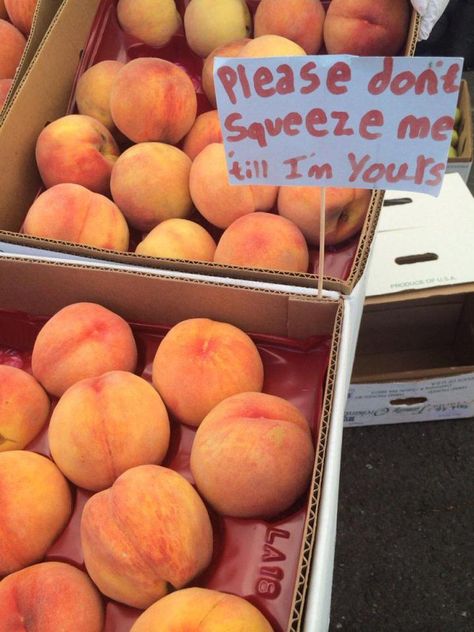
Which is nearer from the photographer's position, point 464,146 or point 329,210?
point 329,210

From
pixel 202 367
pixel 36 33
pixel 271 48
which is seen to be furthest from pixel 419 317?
pixel 36 33

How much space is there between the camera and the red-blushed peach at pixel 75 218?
3.23 feet

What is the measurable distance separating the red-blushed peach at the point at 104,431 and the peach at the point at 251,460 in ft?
0.23

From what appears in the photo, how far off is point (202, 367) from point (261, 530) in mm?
209

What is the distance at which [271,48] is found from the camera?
1.08 metres

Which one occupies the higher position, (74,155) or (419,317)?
(74,155)

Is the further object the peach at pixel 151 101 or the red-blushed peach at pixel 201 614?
the peach at pixel 151 101

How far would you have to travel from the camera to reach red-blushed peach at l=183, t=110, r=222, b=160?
1.14 metres

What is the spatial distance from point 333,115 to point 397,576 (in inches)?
39.4

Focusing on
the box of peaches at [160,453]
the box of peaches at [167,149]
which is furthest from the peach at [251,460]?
the box of peaches at [167,149]

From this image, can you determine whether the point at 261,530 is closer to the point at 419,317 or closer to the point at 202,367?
the point at 202,367

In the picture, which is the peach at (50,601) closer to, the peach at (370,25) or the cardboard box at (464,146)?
the peach at (370,25)

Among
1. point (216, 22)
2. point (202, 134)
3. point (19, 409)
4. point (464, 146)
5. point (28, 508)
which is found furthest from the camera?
point (464, 146)

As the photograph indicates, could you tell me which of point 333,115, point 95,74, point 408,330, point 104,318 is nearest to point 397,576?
point 408,330
